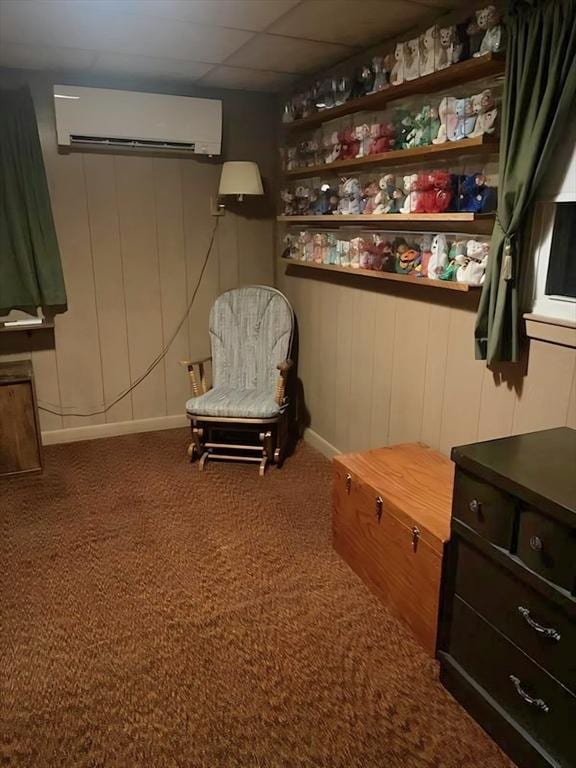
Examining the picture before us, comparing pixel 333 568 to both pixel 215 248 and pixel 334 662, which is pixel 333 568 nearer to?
pixel 334 662

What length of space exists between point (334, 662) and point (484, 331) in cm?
131

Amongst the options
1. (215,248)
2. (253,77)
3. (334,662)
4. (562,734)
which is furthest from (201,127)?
(562,734)

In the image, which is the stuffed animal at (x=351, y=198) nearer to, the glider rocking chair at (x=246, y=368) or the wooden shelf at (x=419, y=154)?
the wooden shelf at (x=419, y=154)

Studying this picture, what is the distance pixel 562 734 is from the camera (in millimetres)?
1485

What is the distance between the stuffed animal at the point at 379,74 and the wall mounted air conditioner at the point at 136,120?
1.36 m

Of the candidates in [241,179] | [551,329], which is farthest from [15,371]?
[551,329]

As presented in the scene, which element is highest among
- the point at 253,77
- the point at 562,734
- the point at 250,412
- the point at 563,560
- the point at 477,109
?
the point at 253,77

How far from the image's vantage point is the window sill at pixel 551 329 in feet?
6.39

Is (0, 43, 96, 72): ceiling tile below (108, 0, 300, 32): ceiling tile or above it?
above

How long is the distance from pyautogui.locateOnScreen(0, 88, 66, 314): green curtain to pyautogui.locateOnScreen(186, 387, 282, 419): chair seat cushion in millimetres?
1101

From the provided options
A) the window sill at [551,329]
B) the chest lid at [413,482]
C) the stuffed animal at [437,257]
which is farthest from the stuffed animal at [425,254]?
the chest lid at [413,482]

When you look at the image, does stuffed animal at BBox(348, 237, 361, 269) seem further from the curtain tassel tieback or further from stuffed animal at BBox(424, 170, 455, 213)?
the curtain tassel tieback

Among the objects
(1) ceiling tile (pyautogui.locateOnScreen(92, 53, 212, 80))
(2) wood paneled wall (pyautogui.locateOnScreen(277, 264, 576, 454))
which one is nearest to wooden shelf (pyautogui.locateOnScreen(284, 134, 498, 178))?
(2) wood paneled wall (pyautogui.locateOnScreen(277, 264, 576, 454))

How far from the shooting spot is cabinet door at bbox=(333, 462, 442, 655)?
6.64ft
